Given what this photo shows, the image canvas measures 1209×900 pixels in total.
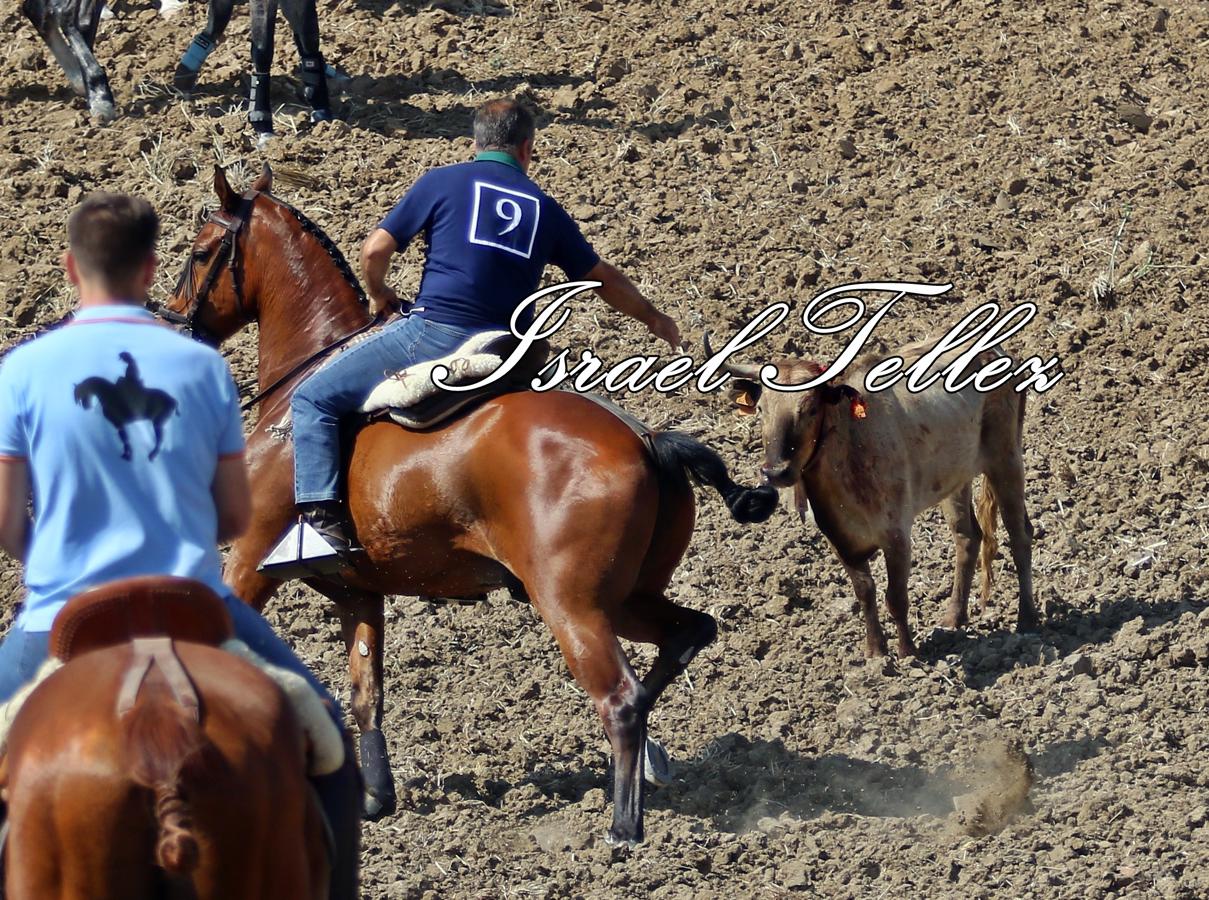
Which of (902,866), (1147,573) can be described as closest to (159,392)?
(902,866)

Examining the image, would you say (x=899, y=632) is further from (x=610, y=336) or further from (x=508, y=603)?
(x=610, y=336)

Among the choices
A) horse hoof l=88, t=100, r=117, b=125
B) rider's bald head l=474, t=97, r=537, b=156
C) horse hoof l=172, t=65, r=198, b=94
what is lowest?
rider's bald head l=474, t=97, r=537, b=156

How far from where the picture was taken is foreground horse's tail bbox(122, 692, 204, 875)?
3.81 meters

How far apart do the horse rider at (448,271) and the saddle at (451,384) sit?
0.45ft

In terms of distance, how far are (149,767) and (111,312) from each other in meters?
1.07

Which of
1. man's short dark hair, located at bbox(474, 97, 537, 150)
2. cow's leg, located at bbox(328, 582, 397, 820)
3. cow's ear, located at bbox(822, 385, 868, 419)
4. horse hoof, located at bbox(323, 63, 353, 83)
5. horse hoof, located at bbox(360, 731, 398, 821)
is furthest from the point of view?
horse hoof, located at bbox(323, 63, 353, 83)

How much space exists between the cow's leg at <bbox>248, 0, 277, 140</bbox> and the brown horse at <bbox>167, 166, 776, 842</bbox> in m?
4.09

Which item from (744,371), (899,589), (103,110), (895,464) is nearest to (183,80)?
(103,110)

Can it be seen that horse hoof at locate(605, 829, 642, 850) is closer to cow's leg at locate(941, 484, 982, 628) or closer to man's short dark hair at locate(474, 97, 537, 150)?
man's short dark hair at locate(474, 97, 537, 150)

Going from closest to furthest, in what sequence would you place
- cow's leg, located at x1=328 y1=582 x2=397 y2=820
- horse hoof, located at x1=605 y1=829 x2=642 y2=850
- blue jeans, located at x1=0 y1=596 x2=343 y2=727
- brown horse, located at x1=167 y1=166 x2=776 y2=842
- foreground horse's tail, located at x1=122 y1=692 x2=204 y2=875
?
1. foreground horse's tail, located at x1=122 y1=692 x2=204 y2=875
2. blue jeans, located at x1=0 y1=596 x2=343 y2=727
3. brown horse, located at x1=167 y1=166 x2=776 y2=842
4. horse hoof, located at x1=605 y1=829 x2=642 y2=850
5. cow's leg, located at x1=328 y1=582 x2=397 y2=820

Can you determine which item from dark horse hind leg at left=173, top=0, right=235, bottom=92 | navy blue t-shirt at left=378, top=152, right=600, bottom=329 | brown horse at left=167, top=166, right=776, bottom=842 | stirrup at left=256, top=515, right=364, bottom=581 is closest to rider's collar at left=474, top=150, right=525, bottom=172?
navy blue t-shirt at left=378, top=152, right=600, bottom=329

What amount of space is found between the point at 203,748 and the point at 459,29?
1065 centimetres

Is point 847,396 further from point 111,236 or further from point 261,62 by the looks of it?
point 261,62

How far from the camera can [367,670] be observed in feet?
26.0
